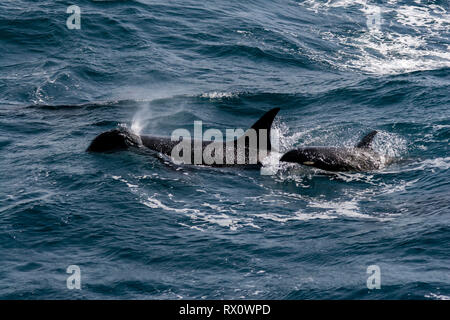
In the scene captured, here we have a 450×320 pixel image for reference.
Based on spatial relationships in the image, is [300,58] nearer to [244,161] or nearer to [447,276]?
[244,161]

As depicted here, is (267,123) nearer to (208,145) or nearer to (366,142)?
(208,145)

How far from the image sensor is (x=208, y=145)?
21656mm

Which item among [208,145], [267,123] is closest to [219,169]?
[208,145]

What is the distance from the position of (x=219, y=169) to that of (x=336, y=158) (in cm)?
327

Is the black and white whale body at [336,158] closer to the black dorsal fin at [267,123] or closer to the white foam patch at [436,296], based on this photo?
the black dorsal fin at [267,123]

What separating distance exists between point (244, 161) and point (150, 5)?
19869 mm

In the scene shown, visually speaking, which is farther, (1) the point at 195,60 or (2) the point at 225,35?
(2) the point at 225,35

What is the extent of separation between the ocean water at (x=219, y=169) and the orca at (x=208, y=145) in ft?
1.66

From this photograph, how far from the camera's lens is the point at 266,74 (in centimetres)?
3098

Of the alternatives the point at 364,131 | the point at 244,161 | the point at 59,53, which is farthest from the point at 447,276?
the point at 59,53

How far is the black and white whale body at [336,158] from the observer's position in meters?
20.6

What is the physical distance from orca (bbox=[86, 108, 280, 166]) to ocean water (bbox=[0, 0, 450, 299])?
50 centimetres

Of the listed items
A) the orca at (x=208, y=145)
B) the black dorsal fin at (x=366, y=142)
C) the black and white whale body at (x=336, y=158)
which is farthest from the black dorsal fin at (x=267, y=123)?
the black dorsal fin at (x=366, y=142)

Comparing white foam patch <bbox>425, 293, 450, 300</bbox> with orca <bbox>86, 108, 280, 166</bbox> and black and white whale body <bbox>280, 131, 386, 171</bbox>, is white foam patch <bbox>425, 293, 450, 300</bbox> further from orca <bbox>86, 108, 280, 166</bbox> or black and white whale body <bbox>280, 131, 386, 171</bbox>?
orca <bbox>86, 108, 280, 166</bbox>
